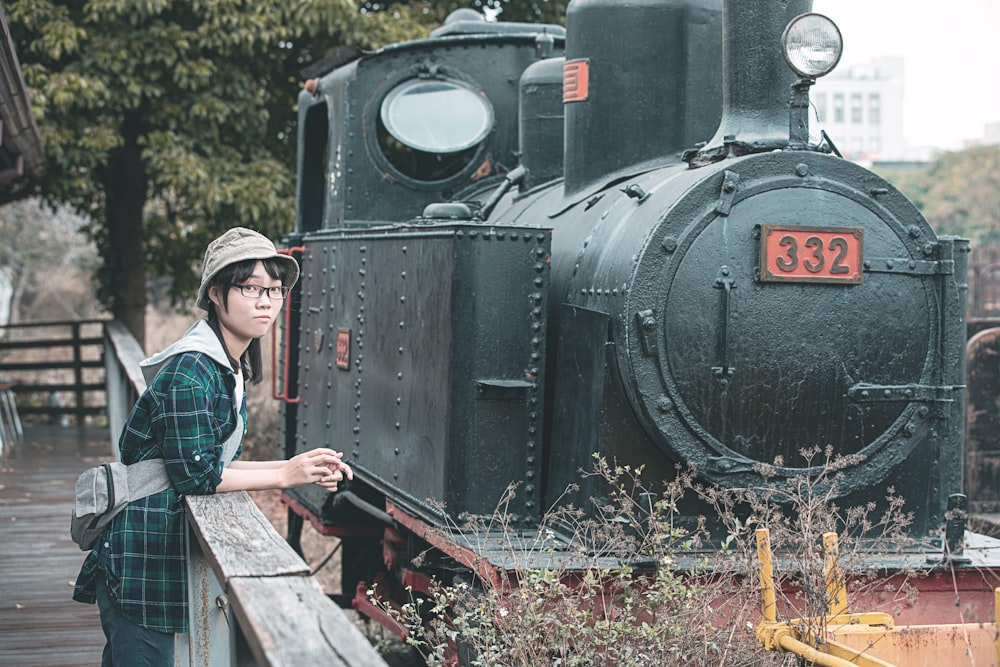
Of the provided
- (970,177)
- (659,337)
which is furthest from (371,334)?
(970,177)

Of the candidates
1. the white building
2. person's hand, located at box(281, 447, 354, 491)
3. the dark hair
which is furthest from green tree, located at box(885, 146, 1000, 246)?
the white building

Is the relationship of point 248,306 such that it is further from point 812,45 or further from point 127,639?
point 812,45

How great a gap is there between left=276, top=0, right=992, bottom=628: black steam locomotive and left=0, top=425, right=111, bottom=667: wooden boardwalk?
1499 mm

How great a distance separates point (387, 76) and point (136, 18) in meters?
5.77

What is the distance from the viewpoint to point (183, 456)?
2.87 metres

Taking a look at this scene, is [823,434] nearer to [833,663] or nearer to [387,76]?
[833,663]

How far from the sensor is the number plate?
13.3 ft

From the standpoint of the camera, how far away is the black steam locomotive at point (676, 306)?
13.2 ft

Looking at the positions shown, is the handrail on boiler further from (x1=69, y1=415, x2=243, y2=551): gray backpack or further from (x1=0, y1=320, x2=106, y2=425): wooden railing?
(x1=0, y1=320, x2=106, y2=425): wooden railing

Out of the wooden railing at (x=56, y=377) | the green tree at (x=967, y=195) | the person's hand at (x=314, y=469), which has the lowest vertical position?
the wooden railing at (x=56, y=377)

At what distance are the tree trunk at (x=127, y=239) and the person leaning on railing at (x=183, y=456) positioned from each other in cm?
1024

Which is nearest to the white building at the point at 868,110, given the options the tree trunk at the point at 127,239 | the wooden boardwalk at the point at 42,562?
the tree trunk at the point at 127,239

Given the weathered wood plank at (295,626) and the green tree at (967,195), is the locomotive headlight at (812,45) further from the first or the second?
the green tree at (967,195)

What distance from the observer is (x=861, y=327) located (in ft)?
13.6
